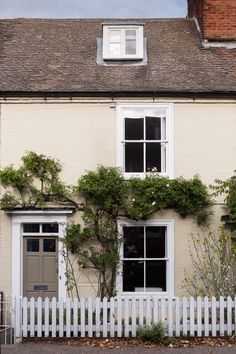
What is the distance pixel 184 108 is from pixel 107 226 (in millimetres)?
3465

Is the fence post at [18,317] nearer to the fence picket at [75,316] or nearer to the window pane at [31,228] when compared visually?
the fence picket at [75,316]

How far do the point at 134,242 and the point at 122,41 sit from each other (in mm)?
5295

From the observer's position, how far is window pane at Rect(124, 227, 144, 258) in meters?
15.2

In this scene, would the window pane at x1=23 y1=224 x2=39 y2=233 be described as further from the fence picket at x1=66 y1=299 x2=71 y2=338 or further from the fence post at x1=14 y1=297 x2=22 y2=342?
the fence picket at x1=66 y1=299 x2=71 y2=338

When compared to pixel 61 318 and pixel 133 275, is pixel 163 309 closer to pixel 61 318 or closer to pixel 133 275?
pixel 61 318

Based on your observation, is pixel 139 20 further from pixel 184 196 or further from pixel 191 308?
pixel 191 308

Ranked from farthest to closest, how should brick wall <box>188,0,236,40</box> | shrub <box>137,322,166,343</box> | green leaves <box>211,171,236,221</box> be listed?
1. brick wall <box>188,0,236,40</box>
2. green leaves <box>211,171,236,221</box>
3. shrub <box>137,322,166,343</box>

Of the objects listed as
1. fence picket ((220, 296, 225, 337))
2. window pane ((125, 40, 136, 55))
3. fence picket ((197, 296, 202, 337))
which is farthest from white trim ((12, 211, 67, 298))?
window pane ((125, 40, 136, 55))

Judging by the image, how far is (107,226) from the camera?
14.9 meters

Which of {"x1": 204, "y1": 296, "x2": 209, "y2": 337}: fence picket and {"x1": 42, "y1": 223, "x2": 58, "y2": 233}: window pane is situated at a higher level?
{"x1": 42, "y1": 223, "x2": 58, "y2": 233}: window pane

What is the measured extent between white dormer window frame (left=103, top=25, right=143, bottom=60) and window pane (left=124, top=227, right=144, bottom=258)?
4.52m

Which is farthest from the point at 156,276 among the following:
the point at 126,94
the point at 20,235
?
the point at 126,94

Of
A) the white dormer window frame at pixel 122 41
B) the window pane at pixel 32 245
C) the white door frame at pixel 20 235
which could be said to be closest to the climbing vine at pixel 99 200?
the white door frame at pixel 20 235

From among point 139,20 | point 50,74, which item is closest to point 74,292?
point 50,74
